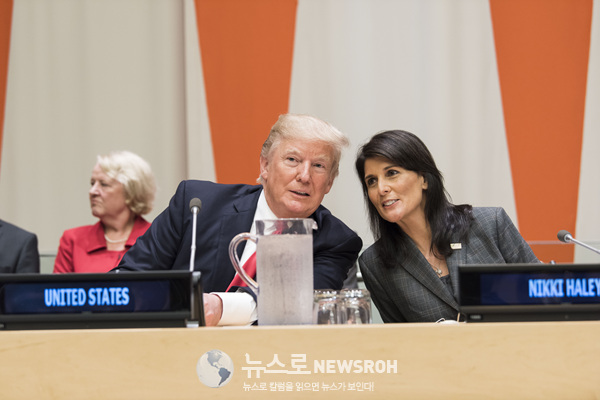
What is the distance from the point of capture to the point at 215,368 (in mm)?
759

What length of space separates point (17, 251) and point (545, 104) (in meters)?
2.59

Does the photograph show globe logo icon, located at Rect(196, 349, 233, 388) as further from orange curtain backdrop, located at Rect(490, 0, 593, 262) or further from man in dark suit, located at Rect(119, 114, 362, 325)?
orange curtain backdrop, located at Rect(490, 0, 593, 262)

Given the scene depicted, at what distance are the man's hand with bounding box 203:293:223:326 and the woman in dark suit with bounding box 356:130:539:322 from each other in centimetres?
79

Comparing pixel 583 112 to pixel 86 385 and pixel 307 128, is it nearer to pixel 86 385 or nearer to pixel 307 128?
pixel 307 128

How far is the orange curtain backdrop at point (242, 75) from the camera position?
3.16 m

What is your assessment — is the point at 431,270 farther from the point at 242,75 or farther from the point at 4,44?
the point at 4,44

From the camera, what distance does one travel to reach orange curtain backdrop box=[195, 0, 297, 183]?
10.4ft

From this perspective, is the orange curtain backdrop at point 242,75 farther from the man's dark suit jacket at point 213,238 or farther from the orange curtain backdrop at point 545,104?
the man's dark suit jacket at point 213,238

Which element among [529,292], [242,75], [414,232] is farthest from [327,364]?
[242,75]

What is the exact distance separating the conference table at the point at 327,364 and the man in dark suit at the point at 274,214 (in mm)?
751

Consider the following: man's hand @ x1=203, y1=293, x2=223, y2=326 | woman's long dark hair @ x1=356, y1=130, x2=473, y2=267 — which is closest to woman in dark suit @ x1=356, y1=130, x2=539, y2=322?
woman's long dark hair @ x1=356, y1=130, x2=473, y2=267

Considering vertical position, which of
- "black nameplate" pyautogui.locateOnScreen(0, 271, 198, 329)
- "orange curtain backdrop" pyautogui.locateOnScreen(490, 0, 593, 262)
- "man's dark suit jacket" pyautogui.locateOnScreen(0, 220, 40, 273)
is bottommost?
"man's dark suit jacket" pyautogui.locateOnScreen(0, 220, 40, 273)

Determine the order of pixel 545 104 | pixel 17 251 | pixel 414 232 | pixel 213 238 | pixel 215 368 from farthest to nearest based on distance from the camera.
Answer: pixel 545 104 → pixel 17 251 → pixel 414 232 → pixel 213 238 → pixel 215 368

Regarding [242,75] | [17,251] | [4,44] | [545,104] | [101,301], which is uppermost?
[4,44]
